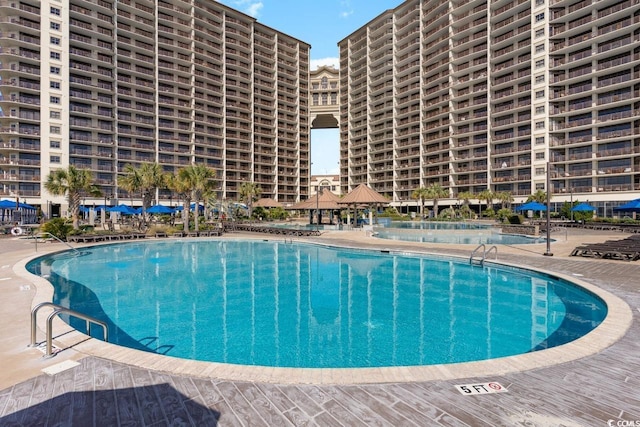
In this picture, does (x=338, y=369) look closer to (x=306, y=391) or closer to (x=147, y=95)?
(x=306, y=391)

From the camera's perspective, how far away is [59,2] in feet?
172

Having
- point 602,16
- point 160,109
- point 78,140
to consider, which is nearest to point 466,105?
point 602,16

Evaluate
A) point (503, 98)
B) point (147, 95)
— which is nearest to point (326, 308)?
point (503, 98)

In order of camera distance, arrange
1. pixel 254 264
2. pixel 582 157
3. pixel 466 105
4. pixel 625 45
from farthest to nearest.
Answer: pixel 466 105 → pixel 582 157 → pixel 625 45 → pixel 254 264

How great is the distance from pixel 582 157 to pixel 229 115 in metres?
66.4

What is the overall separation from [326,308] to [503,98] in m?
60.3

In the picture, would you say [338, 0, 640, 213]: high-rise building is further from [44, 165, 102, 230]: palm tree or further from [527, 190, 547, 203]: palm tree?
[44, 165, 102, 230]: palm tree

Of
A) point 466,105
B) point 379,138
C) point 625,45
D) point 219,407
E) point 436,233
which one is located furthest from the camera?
point 379,138

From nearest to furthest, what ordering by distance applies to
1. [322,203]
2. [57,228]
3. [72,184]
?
[57,228] < [72,184] < [322,203]

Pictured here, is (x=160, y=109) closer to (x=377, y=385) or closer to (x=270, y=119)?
(x=270, y=119)

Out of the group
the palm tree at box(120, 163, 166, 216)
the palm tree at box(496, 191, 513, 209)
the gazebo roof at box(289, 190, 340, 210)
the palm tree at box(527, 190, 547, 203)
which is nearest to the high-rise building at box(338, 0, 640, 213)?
the palm tree at box(496, 191, 513, 209)

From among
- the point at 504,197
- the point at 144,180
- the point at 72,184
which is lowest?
the point at 504,197

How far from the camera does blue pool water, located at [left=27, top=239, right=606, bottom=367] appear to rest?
7680 millimetres

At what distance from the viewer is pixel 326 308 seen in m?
10.7
